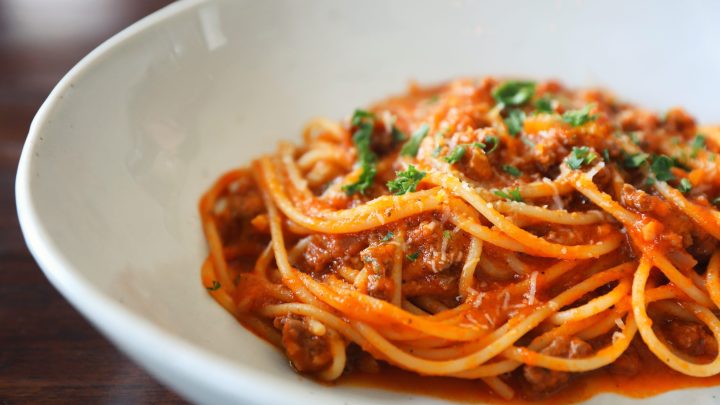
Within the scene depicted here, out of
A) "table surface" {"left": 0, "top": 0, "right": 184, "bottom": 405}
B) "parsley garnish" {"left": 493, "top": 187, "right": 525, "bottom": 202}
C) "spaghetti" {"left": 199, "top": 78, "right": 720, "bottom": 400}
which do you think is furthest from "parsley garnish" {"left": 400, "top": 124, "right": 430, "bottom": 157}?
"table surface" {"left": 0, "top": 0, "right": 184, "bottom": 405}

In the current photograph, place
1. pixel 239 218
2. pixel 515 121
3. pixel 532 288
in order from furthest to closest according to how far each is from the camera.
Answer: pixel 515 121, pixel 239 218, pixel 532 288

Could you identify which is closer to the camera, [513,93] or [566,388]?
[566,388]

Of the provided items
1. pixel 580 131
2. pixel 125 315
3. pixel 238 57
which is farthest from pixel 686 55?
pixel 125 315

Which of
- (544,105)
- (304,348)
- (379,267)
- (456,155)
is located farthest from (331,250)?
(544,105)

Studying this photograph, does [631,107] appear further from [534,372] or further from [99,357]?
[99,357]

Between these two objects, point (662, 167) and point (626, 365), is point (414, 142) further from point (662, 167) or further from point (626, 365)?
point (626, 365)

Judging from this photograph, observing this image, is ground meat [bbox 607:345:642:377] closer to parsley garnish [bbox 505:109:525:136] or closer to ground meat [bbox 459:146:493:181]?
ground meat [bbox 459:146:493:181]

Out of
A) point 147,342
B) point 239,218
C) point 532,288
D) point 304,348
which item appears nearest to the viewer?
point 147,342
